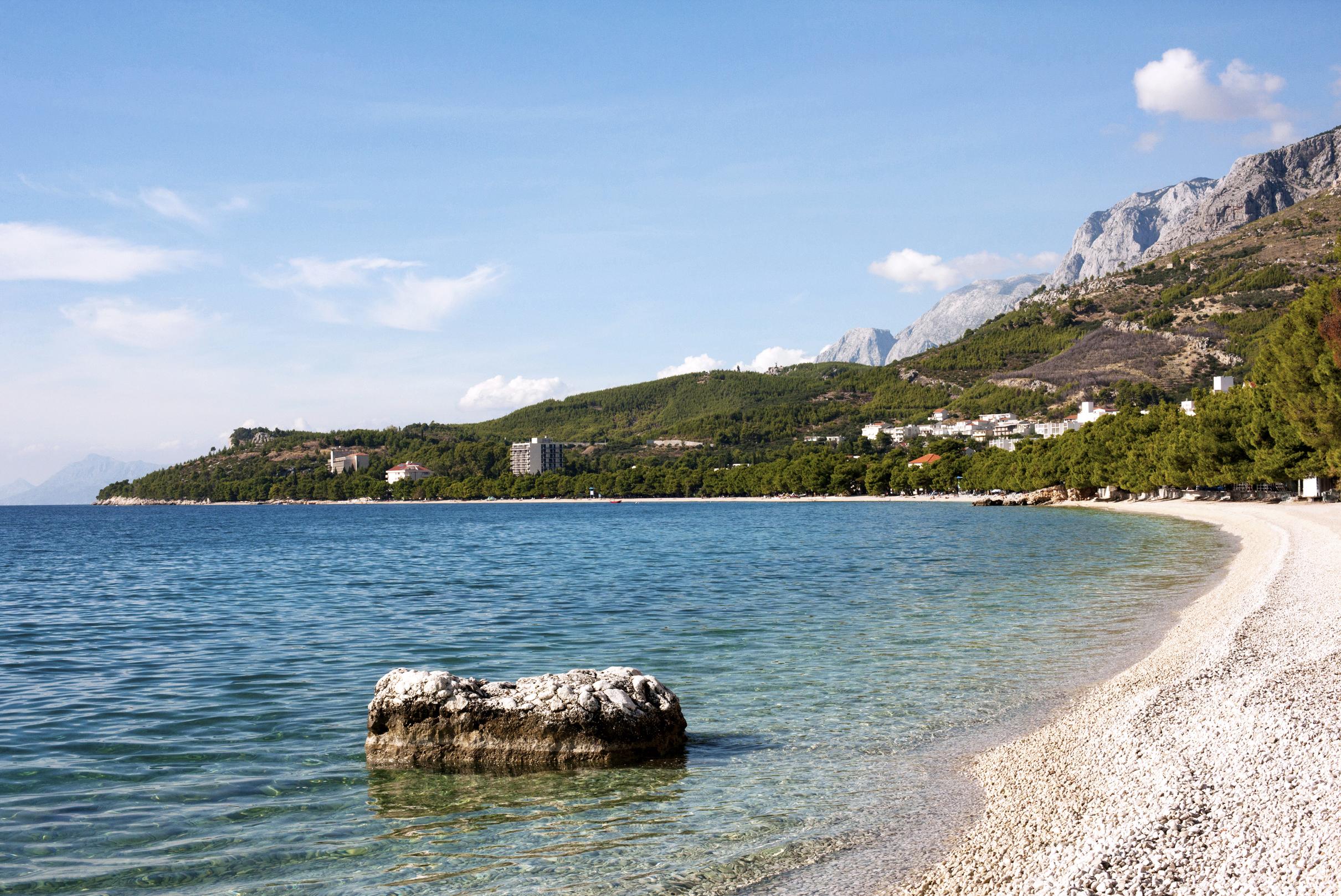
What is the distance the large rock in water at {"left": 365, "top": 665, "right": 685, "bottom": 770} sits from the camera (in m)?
10.2

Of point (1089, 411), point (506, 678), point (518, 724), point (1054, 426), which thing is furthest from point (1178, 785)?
point (1054, 426)

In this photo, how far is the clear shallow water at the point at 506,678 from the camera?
785 centimetres

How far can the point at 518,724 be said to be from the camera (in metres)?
10.3

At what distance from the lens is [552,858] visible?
25.1ft

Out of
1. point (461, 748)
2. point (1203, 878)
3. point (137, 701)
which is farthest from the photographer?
point (137, 701)

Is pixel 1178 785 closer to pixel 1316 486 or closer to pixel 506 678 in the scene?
pixel 506 678

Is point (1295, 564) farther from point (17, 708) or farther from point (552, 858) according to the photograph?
point (17, 708)

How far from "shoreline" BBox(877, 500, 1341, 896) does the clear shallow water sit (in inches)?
39.1

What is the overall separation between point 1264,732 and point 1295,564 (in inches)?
843

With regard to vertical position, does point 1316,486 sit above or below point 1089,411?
below

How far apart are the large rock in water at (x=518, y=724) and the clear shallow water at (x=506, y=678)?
31cm

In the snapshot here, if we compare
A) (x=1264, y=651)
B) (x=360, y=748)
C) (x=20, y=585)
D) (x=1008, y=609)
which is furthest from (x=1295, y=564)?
(x=20, y=585)

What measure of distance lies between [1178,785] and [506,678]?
10.0 meters

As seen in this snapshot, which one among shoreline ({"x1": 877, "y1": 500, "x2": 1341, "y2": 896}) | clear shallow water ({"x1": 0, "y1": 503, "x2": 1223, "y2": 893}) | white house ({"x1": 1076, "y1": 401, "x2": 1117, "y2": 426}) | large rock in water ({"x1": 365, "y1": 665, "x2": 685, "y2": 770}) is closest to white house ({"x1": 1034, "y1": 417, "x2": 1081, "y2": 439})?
white house ({"x1": 1076, "y1": 401, "x2": 1117, "y2": 426})
